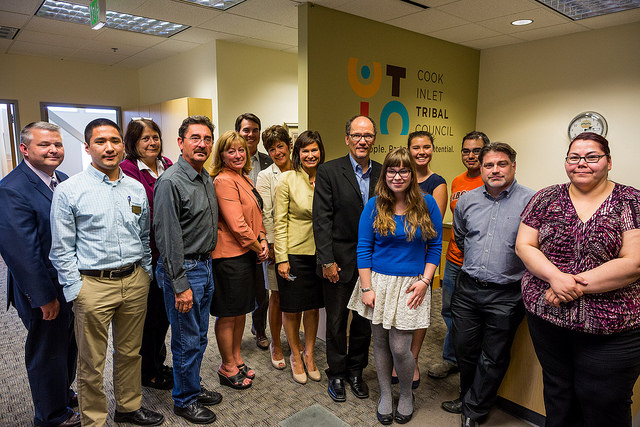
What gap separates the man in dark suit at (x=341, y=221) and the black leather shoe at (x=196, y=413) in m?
0.69

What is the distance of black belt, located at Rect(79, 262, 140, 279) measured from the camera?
1.79m

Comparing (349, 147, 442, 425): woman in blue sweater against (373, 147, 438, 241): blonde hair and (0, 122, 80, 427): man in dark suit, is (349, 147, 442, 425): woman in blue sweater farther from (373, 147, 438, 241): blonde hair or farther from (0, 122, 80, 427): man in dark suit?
(0, 122, 80, 427): man in dark suit

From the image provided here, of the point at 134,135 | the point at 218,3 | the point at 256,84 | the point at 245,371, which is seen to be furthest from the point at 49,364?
the point at 256,84

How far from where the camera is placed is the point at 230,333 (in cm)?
242

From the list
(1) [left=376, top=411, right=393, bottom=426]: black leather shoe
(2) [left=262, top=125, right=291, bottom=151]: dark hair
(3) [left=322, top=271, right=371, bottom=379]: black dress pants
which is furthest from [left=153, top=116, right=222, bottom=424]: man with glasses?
(1) [left=376, top=411, right=393, bottom=426]: black leather shoe

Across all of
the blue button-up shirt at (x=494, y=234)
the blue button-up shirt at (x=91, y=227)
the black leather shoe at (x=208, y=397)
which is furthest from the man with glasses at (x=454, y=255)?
the blue button-up shirt at (x=91, y=227)

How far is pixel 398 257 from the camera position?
6.57 feet

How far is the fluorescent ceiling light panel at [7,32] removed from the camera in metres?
4.47

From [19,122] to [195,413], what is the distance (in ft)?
18.9

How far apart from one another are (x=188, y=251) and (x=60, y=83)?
571 centimetres

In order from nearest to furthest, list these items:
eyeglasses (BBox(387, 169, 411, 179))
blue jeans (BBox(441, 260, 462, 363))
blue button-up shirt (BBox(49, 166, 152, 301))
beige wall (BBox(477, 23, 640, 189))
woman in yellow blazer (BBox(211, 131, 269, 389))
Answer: blue button-up shirt (BBox(49, 166, 152, 301)) < eyeglasses (BBox(387, 169, 411, 179)) < woman in yellow blazer (BBox(211, 131, 269, 389)) < blue jeans (BBox(441, 260, 462, 363)) < beige wall (BBox(477, 23, 640, 189))

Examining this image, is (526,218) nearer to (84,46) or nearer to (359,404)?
(359,404)

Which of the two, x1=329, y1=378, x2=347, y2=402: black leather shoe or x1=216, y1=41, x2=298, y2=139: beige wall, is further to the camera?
x1=216, y1=41, x2=298, y2=139: beige wall

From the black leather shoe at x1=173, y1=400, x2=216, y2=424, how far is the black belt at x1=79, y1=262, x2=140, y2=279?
814 mm
